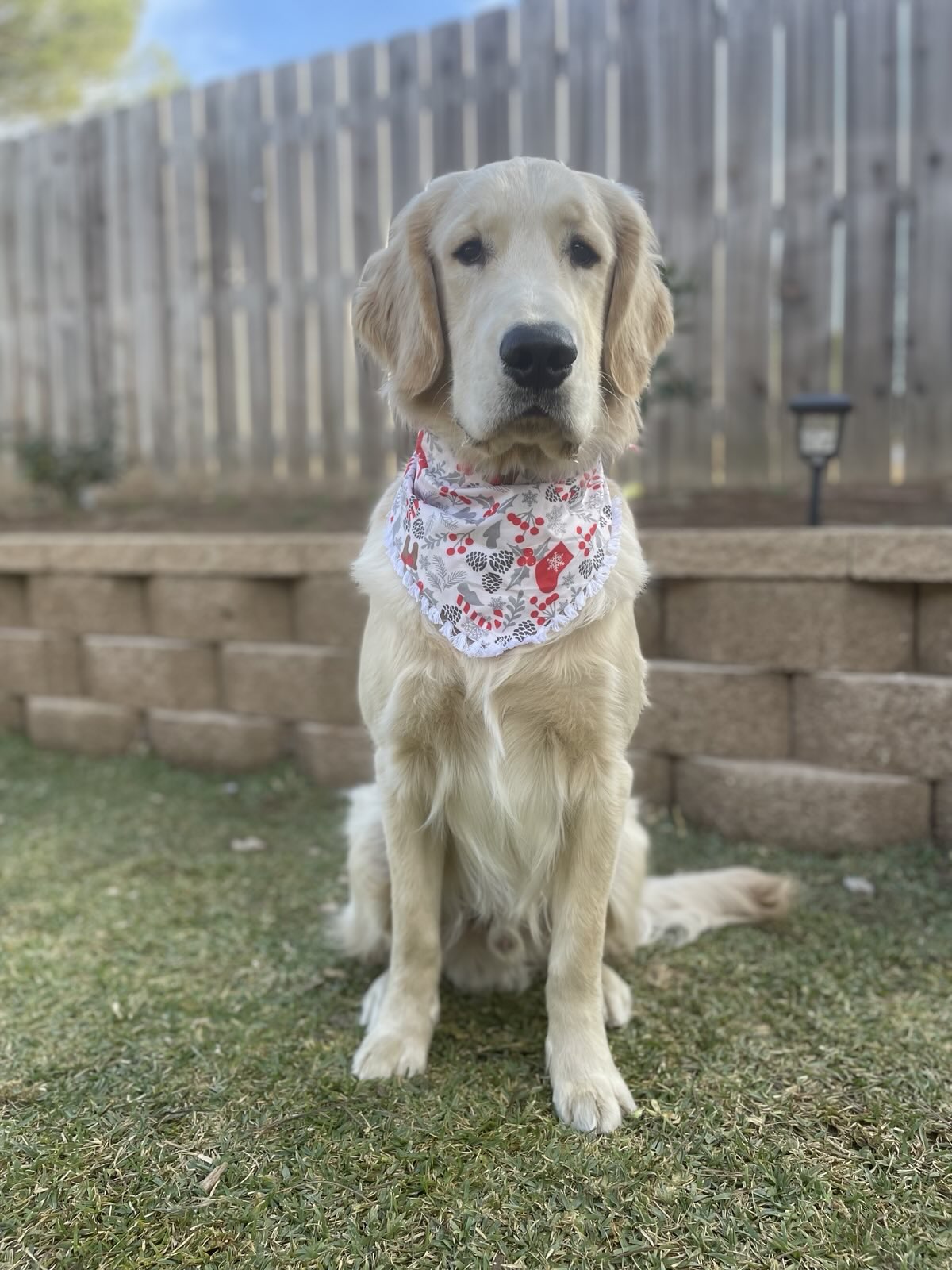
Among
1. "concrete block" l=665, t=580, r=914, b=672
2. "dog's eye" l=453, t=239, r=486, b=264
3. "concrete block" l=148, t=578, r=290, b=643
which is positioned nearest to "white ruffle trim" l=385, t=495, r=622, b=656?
"dog's eye" l=453, t=239, r=486, b=264

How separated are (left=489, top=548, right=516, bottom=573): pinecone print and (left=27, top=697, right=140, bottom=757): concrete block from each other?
102 inches

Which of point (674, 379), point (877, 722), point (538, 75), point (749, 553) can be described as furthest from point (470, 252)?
point (538, 75)

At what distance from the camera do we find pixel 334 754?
11.7 feet

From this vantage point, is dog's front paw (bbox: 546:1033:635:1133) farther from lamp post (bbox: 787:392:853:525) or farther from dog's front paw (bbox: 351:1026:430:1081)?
lamp post (bbox: 787:392:853:525)

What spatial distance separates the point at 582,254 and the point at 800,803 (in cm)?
183

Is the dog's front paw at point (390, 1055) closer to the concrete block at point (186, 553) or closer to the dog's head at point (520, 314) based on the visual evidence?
the dog's head at point (520, 314)

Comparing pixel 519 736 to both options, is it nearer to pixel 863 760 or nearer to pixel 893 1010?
pixel 893 1010

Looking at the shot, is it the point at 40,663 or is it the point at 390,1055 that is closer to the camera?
the point at 390,1055

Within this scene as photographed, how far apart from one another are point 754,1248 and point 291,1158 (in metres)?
0.76

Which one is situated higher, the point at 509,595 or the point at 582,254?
the point at 582,254

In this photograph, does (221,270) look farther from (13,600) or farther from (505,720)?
(505,720)

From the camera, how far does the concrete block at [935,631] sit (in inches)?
105

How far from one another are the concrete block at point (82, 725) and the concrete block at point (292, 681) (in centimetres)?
55

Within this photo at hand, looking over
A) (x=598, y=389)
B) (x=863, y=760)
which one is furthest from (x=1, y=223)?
(x=863, y=760)
